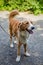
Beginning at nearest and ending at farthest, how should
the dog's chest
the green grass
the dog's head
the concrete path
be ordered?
1. the dog's head
2. the dog's chest
3. the concrete path
4. the green grass

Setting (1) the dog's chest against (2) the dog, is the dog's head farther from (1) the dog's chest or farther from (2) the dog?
(1) the dog's chest

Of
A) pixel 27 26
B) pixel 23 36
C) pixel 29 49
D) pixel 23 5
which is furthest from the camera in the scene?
pixel 23 5

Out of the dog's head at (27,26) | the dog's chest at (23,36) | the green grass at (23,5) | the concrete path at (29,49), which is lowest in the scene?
Answer: the green grass at (23,5)

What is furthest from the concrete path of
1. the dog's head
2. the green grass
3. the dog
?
the green grass

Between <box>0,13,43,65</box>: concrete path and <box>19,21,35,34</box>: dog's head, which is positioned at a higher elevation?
<box>19,21,35,34</box>: dog's head

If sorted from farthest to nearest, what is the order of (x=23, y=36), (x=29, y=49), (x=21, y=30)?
(x=29, y=49), (x=23, y=36), (x=21, y=30)

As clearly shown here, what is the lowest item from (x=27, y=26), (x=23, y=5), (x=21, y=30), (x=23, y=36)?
(x=23, y=5)

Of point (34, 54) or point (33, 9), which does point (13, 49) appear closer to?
point (34, 54)

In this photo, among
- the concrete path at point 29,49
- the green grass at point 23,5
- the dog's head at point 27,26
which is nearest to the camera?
the dog's head at point 27,26

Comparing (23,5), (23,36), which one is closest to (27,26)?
(23,36)

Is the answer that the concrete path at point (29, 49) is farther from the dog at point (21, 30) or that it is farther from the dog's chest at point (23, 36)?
the dog's chest at point (23, 36)

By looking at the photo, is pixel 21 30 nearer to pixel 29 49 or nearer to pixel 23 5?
pixel 29 49

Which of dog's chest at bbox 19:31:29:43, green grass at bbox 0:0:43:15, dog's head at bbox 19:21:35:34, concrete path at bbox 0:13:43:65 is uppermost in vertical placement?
dog's head at bbox 19:21:35:34

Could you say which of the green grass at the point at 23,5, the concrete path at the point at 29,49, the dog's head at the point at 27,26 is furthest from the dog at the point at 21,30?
the green grass at the point at 23,5
